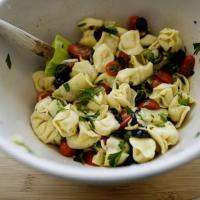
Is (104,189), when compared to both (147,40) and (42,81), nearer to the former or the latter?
(42,81)

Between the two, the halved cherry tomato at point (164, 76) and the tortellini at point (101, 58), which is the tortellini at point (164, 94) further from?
the tortellini at point (101, 58)

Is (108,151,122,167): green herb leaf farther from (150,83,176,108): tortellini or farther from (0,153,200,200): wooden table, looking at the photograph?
(150,83,176,108): tortellini

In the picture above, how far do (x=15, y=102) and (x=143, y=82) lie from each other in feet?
1.38

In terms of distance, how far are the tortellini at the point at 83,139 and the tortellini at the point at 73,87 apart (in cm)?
16

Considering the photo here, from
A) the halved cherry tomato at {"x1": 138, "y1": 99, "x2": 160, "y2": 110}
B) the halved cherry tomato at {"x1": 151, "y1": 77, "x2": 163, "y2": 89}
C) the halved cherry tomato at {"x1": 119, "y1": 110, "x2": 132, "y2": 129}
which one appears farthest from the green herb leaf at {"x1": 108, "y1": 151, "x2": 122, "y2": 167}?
the halved cherry tomato at {"x1": 151, "y1": 77, "x2": 163, "y2": 89}

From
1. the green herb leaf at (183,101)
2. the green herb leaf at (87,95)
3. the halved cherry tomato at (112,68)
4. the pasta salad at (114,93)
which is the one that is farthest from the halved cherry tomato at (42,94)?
the green herb leaf at (183,101)

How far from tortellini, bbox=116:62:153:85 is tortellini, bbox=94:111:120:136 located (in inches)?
6.6

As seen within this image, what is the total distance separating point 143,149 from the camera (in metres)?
1.27

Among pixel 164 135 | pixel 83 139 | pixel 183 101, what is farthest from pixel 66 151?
pixel 183 101

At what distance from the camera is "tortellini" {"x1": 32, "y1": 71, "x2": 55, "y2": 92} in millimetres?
1521

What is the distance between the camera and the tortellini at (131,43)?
1584mm

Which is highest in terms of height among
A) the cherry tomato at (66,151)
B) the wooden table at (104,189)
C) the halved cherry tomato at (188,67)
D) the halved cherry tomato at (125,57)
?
the halved cherry tomato at (188,67)

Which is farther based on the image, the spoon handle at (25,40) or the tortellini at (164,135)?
the spoon handle at (25,40)

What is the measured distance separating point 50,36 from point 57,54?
0.10m
